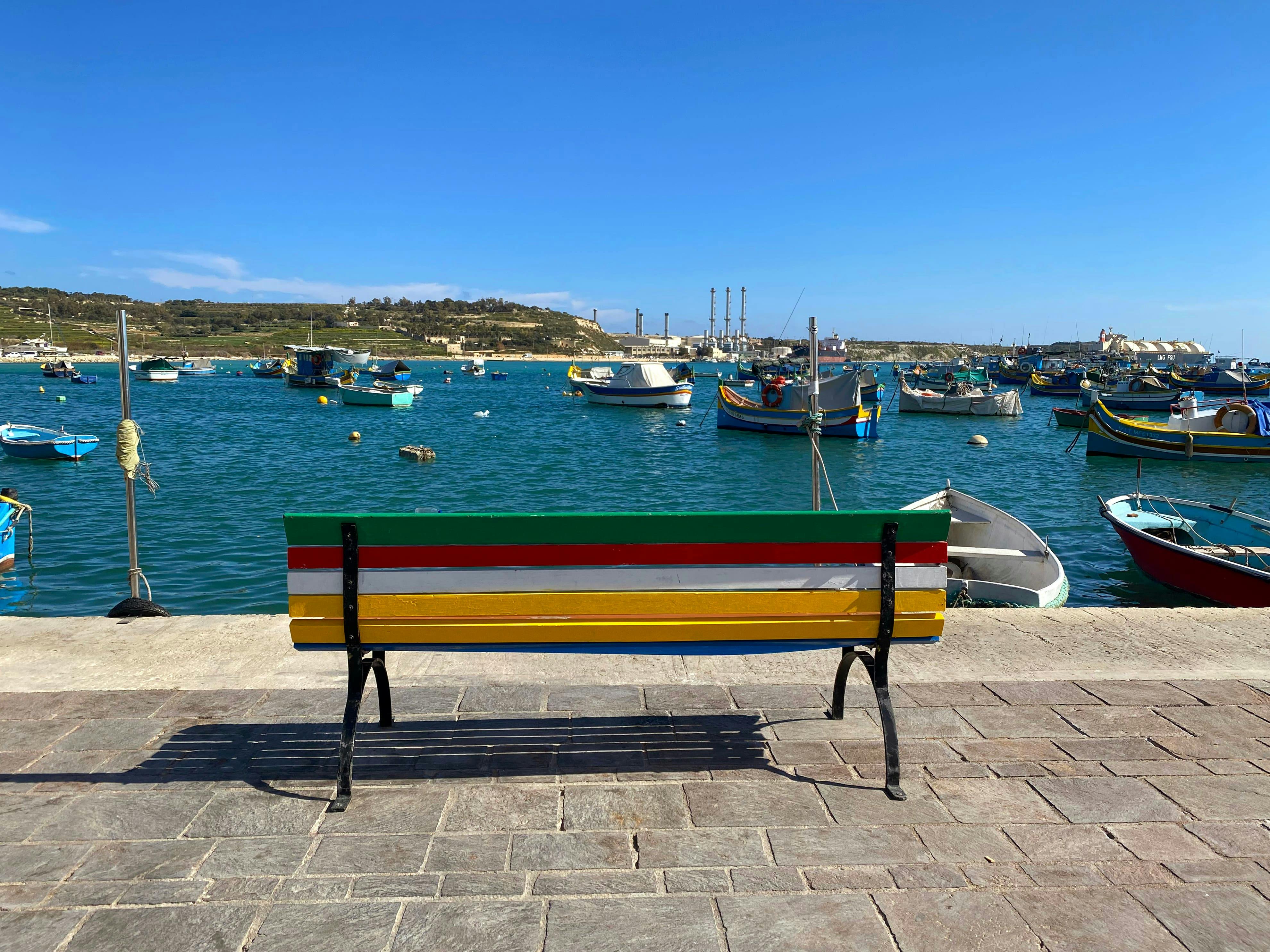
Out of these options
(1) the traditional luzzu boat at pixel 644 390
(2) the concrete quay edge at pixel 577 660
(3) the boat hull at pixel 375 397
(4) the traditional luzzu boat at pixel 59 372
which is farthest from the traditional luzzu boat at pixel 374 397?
(2) the concrete quay edge at pixel 577 660

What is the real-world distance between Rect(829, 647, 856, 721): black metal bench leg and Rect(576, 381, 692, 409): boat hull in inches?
1972

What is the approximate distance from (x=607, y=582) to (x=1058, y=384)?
77621 millimetres

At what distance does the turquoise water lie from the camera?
1347 centimetres

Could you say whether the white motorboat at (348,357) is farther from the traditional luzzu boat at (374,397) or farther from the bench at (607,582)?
the bench at (607,582)

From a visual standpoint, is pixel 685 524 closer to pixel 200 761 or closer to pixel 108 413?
pixel 200 761

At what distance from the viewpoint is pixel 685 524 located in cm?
322

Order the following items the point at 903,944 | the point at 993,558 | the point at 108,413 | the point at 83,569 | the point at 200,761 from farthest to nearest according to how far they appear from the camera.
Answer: the point at 108,413 → the point at 83,569 → the point at 993,558 → the point at 200,761 → the point at 903,944

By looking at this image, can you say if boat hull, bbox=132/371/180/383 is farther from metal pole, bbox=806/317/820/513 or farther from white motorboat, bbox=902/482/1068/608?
metal pole, bbox=806/317/820/513

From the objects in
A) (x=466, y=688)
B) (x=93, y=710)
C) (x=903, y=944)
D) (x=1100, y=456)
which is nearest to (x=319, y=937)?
(x=903, y=944)

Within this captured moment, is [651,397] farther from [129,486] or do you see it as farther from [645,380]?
[129,486]

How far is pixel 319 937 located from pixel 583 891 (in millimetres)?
778

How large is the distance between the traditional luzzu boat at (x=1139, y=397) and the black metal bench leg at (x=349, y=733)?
180ft

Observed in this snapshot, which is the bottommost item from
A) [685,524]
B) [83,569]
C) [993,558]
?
[83,569]

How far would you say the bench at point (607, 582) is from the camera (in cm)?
322
